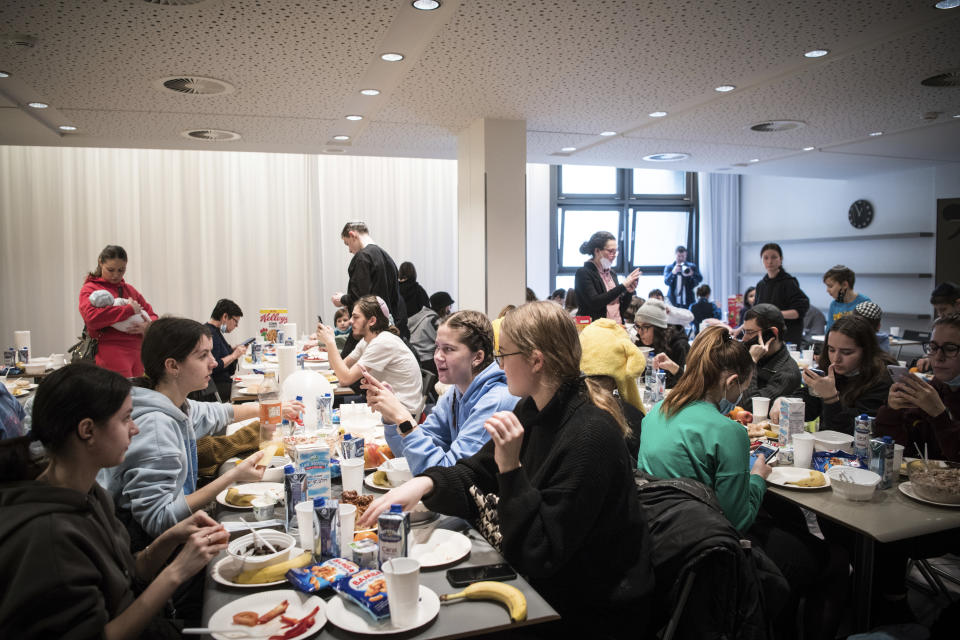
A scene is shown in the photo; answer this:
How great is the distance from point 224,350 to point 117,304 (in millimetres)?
923

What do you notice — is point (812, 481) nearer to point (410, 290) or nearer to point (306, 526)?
point (306, 526)

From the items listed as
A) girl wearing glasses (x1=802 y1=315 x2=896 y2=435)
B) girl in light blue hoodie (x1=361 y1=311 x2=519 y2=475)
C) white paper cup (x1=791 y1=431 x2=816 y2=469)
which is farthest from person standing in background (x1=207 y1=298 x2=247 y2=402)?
girl wearing glasses (x1=802 y1=315 x2=896 y2=435)

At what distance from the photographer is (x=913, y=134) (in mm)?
5484

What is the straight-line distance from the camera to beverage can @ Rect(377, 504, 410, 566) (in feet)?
5.02

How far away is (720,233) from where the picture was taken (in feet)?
34.2

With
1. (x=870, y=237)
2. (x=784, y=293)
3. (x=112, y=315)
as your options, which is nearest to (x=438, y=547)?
(x=112, y=315)

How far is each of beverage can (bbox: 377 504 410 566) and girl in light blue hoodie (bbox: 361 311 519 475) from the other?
0.47m

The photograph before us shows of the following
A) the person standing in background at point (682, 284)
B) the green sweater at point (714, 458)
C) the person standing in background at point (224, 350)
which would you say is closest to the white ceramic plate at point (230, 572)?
the green sweater at point (714, 458)

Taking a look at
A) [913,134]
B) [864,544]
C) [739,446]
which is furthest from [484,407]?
[913,134]

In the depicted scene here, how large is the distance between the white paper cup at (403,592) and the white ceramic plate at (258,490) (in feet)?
2.65

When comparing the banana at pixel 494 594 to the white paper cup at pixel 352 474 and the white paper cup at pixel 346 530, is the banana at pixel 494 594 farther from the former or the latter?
the white paper cup at pixel 352 474

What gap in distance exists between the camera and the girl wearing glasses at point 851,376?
2.96m

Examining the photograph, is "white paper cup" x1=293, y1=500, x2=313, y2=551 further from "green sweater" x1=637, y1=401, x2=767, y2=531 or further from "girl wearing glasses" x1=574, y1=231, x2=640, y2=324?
"girl wearing glasses" x1=574, y1=231, x2=640, y2=324

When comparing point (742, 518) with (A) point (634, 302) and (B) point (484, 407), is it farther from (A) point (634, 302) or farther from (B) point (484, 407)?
(A) point (634, 302)
